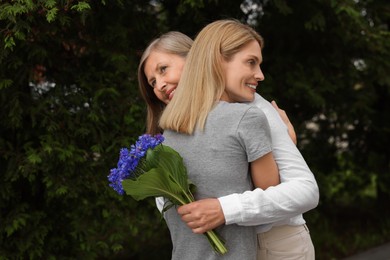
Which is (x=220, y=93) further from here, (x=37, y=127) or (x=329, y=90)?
(x=329, y=90)

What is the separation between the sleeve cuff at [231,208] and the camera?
81.3 inches

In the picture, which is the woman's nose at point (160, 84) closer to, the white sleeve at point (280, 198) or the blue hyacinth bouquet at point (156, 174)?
the blue hyacinth bouquet at point (156, 174)

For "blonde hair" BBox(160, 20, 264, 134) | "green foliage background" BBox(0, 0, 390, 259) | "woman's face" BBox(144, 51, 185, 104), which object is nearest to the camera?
"blonde hair" BBox(160, 20, 264, 134)

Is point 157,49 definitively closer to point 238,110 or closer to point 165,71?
point 165,71

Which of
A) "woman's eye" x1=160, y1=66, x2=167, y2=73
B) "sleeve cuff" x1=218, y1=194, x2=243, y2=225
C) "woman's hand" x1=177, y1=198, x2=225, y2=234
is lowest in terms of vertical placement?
"woman's hand" x1=177, y1=198, x2=225, y2=234

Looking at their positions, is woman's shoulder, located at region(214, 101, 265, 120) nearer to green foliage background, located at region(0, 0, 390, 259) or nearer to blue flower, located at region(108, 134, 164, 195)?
blue flower, located at region(108, 134, 164, 195)

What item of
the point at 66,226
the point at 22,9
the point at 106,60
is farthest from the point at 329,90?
the point at 22,9

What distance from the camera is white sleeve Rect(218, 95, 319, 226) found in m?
2.07

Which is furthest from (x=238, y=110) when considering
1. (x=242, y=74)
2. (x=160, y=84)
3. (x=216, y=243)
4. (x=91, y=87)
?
(x=91, y=87)

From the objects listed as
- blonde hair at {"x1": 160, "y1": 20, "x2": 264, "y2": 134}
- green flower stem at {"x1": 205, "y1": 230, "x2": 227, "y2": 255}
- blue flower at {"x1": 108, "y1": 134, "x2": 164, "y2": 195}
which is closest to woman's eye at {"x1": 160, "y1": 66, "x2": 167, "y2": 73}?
blonde hair at {"x1": 160, "y1": 20, "x2": 264, "y2": 134}

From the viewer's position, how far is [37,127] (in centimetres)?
430

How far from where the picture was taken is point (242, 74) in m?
2.25

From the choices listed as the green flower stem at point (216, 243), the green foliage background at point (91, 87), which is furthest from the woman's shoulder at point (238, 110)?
the green foliage background at point (91, 87)

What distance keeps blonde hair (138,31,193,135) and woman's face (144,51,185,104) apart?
0.09ft
